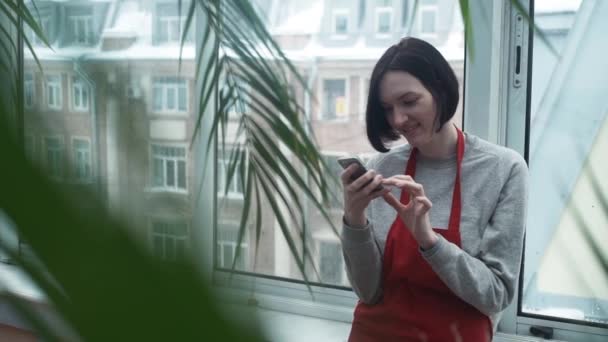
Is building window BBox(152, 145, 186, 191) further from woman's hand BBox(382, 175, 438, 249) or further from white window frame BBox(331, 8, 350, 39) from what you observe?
white window frame BBox(331, 8, 350, 39)

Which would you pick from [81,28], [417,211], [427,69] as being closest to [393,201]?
[417,211]

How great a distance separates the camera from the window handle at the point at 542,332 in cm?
190

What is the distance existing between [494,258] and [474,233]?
7cm

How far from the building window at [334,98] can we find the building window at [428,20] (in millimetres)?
301

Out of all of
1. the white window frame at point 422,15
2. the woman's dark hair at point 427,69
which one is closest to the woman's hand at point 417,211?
the woman's dark hair at point 427,69

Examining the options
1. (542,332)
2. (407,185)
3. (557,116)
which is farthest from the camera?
(542,332)

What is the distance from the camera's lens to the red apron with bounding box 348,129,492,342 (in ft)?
4.45

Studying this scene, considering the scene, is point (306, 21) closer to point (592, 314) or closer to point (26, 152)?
point (592, 314)

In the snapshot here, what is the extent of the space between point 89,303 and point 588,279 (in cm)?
17

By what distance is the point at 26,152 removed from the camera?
0.25 feet

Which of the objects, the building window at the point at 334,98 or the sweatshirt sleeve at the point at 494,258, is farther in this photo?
the building window at the point at 334,98

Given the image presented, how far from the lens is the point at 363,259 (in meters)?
1.39

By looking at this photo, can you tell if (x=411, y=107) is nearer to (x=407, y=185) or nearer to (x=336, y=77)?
(x=407, y=185)

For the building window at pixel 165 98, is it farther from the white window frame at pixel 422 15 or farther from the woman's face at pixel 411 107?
the white window frame at pixel 422 15
